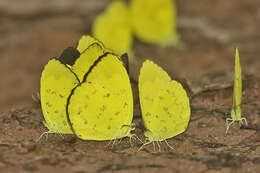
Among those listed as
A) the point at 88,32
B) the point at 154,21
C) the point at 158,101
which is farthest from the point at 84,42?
the point at 88,32

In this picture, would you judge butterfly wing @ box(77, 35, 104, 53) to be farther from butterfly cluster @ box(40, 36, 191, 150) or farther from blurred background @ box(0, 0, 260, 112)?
blurred background @ box(0, 0, 260, 112)

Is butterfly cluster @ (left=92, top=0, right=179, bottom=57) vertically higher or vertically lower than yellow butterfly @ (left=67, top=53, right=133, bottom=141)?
higher

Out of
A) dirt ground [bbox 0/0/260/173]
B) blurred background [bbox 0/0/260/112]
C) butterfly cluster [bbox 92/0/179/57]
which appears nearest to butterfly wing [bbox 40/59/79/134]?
dirt ground [bbox 0/0/260/173]

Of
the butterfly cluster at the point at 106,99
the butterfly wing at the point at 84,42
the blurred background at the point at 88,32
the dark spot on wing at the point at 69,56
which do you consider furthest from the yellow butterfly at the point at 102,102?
the blurred background at the point at 88,32

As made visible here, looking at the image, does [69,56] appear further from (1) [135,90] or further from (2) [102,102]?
(1) [135,90]

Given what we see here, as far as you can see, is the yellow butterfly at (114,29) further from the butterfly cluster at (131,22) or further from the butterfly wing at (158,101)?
the butterfly wing at (158,101)

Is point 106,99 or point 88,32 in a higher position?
point 88,32
